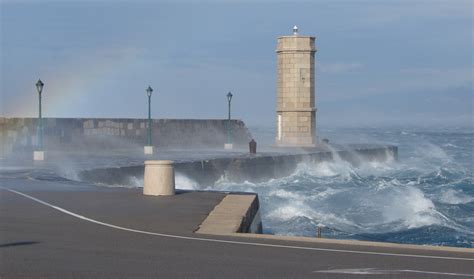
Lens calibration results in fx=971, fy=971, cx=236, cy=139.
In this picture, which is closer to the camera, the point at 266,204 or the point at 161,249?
the point at 161,249

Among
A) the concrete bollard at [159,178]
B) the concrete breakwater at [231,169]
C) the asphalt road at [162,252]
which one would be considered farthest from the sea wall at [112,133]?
the asphalt road at [162,252]

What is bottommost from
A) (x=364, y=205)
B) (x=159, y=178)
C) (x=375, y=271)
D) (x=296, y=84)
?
(x=364, y=205)

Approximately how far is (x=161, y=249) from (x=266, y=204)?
18.0m

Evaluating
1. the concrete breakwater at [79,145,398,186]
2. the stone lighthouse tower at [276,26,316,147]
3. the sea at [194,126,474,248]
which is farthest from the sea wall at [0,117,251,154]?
the sea at [194,126,474,248]

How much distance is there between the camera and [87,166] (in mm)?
35969

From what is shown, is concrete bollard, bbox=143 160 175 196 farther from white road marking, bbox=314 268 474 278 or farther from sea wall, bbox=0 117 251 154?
sea wall, bbox=0 117 251 154

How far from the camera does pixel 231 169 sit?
43.8 metres

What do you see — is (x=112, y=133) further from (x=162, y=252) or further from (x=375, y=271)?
(x=375, y=271)

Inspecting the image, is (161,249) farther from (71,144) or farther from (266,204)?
(71,144)

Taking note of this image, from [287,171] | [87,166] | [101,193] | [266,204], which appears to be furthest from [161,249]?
[287,171]

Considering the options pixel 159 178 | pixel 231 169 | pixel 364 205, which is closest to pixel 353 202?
pixel 364 205

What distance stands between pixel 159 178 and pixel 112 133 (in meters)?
37.1

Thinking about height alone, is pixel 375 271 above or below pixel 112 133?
below

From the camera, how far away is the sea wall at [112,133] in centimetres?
5181
